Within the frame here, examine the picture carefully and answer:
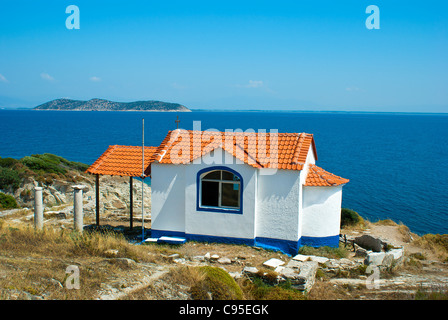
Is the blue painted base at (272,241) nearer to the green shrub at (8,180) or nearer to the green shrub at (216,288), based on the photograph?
the green shrub at (216,288)

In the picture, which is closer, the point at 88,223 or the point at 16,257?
the point at 16,257

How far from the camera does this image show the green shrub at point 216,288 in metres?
9.93

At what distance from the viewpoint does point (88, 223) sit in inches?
822

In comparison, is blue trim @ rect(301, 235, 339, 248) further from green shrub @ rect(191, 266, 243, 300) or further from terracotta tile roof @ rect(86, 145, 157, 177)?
terracotta tile roof @ rect(86, 145, 157, 177)

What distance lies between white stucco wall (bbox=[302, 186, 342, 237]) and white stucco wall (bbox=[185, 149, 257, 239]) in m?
2.41

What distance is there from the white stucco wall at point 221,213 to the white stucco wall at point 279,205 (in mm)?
477

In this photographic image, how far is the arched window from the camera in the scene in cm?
1612

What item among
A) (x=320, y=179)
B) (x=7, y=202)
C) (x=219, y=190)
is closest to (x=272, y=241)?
(x=219, y=190)

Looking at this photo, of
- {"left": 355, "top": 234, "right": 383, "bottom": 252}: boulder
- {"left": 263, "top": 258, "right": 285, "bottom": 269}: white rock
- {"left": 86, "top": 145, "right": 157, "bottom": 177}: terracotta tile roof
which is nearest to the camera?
{"left": 263, "top": 258, "right": 285, "bottom": 269}: white rock

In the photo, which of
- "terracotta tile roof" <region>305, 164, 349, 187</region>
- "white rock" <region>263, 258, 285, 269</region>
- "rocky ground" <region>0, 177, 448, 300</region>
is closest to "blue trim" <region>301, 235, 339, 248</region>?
"rocky ground" <region>0, 177, 448, 300</region>

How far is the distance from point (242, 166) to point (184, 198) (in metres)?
2.99

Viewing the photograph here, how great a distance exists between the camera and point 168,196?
16859 millimetres
